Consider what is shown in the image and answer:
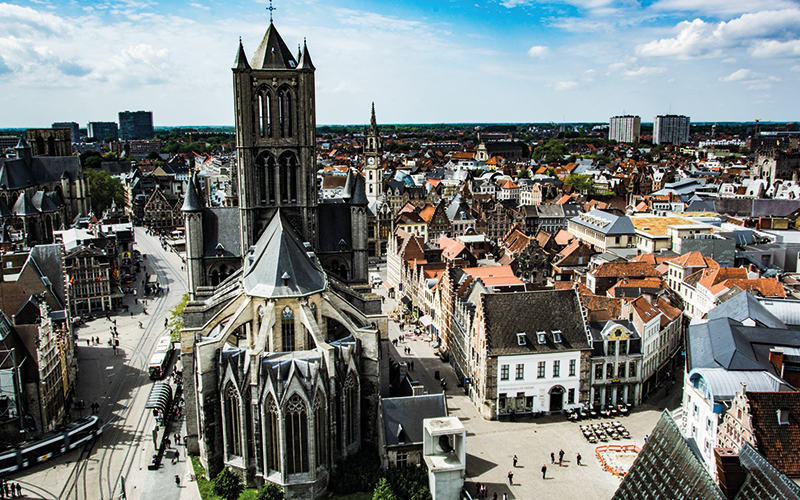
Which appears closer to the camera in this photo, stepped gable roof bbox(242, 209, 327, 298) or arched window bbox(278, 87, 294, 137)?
stepped gable roof bbox(242, 209, 327, 298)

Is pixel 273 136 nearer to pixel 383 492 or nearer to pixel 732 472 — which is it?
pixel 383 492

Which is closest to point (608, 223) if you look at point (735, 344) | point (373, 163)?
point (373, 163)

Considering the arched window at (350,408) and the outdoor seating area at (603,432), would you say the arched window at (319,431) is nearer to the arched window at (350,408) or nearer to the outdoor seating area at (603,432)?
the arched window at (350,408)

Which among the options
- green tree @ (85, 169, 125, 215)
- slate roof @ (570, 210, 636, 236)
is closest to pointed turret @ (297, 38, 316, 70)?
slate roof @ (570, 210, 636, 236)

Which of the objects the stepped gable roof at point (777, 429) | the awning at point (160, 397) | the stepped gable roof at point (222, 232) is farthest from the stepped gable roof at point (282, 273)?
the stepped gable roof at point (777, 429)

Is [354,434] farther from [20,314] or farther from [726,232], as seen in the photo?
[726,232]

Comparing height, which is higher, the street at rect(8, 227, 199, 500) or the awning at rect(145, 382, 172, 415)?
the awning at rect(145, 382, 172, 415)

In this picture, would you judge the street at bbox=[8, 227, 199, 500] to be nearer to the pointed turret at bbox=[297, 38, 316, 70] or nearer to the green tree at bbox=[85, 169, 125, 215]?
the pointed turret at bbox=[297, 38, 316, 70]
